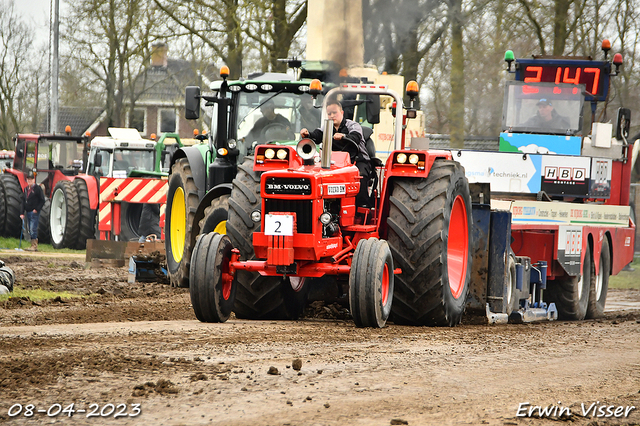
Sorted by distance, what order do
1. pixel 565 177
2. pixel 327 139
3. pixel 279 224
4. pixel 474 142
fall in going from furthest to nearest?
pixel 474 142, pixel 565 177, pixel 327 139, pixel 279 224

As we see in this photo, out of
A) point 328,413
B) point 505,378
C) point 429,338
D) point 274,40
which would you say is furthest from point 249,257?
point 274,40

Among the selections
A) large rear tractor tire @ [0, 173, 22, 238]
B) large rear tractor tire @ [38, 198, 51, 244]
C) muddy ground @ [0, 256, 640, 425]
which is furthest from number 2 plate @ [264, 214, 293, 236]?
large rear tractor tire @ [0, 173, 22, 238]

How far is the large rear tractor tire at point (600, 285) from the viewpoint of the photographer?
11445mm

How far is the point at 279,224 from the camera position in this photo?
6.75 m

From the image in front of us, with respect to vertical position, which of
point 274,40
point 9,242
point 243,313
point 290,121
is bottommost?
point 9,242

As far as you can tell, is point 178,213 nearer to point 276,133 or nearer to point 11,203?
point 276,133

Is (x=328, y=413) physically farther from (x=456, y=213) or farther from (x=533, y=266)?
(x=533, y=266)

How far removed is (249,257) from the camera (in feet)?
23.6

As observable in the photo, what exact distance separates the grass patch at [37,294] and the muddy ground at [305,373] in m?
2.68

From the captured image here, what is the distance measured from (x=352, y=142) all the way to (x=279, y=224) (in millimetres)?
1140

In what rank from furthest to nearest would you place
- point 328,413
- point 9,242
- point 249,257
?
point 9,242 < point 249,257 < point 328,413

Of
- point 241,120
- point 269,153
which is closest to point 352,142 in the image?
point 269,153

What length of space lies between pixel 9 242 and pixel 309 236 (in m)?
17.1

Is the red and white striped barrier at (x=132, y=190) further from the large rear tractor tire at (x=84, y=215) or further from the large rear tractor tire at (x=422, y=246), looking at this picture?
the large rear tractor tire at (x=422, y=246)
